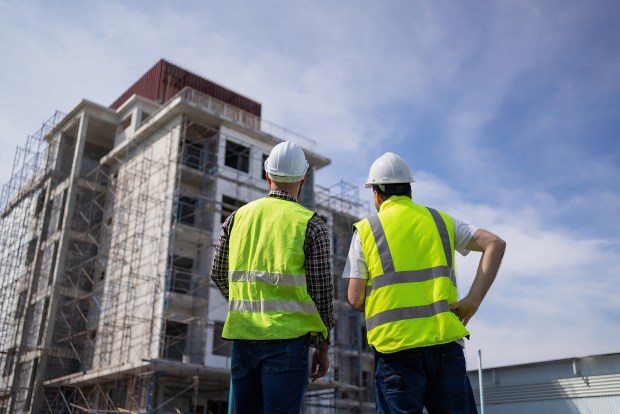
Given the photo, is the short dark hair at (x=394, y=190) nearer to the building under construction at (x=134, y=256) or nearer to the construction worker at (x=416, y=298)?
the construction worker at (x=416, y=298)

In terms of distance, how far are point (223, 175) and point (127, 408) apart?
906 cm

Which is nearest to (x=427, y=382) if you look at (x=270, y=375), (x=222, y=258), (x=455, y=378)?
(x=455, y=378)

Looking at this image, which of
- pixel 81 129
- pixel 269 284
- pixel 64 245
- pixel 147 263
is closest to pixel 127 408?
pixel 147 263

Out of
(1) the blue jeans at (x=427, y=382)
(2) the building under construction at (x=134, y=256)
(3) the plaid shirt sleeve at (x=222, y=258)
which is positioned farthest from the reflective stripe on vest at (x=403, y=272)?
(2) the building under construction at (x=134, y=256)

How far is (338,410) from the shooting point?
85.1 ft

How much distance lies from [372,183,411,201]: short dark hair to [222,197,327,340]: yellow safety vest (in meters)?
0.46

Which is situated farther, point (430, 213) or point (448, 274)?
point (430, 213)

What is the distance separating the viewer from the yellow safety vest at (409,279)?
8.30 ft

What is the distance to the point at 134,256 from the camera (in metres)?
22.4

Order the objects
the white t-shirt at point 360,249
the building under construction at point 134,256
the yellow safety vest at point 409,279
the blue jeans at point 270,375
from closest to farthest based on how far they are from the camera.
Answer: the blue jeans at point 270,375
the yellow safety vest at point 409,279
the white t-shirt at point 360,249
the building under construction at point 134,256

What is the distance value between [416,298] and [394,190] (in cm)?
67

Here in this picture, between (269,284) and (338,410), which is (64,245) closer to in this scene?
(338,410)

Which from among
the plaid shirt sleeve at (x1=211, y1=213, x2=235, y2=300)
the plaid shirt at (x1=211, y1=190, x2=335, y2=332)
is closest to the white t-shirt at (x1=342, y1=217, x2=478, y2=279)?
the plaid shirt at (x1=211, y1=190, x2=335, y2=332)

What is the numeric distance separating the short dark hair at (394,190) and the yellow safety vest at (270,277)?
1.52ft
